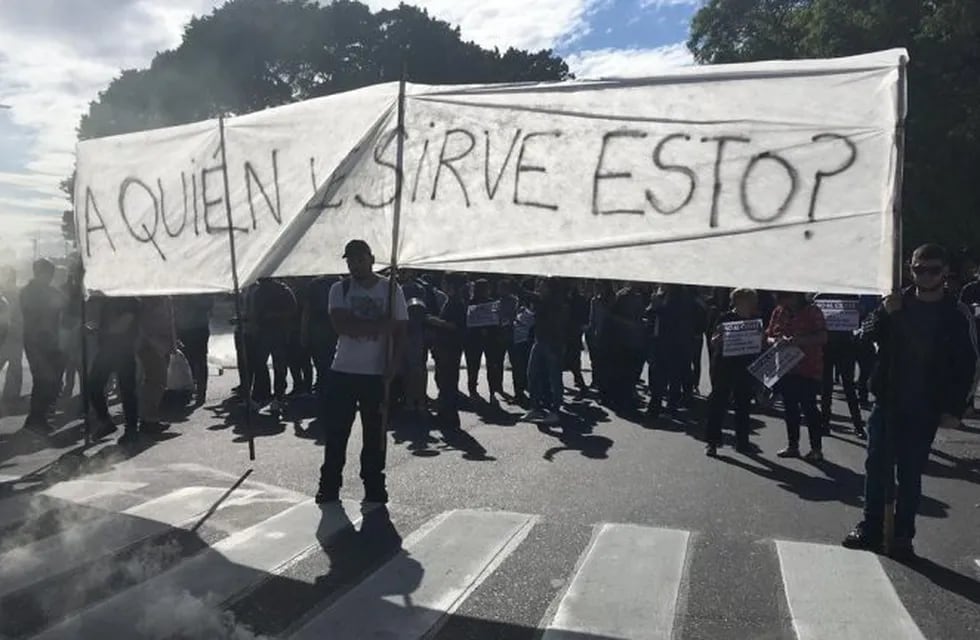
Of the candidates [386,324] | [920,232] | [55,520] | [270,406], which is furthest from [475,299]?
[920,232]

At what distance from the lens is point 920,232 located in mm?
29531

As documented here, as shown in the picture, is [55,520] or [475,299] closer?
[55,520]

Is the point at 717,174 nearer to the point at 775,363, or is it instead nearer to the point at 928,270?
the point at 928,270

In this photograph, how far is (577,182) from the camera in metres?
4.53

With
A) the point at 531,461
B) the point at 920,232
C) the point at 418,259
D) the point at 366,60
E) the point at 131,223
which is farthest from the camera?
the point at 366,60

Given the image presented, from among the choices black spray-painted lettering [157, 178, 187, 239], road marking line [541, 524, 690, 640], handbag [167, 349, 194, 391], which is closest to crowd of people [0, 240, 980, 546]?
handbag [167, 349, 194, 391]

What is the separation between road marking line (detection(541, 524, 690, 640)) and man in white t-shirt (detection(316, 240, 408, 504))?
5.48 feet

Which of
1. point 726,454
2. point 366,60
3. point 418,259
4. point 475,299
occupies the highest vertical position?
point 366,60

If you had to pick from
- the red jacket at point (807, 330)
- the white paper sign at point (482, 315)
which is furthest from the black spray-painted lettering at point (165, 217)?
the white paper sign at point (482, 315)

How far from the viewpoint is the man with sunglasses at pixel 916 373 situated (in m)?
5.51

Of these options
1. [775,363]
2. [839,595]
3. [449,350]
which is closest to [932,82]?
[449,350]

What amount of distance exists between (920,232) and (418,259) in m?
28.0

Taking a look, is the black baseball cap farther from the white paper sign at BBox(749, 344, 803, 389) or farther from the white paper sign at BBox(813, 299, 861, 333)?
the white paper sign at BBox(813, 299, 861, 333)

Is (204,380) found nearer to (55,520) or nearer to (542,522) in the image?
(55,520)
